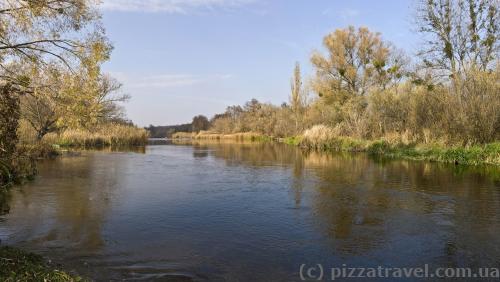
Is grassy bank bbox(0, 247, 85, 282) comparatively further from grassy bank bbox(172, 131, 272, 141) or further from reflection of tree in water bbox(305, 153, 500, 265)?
grassy bank bbox(172, 131, 272, 141)

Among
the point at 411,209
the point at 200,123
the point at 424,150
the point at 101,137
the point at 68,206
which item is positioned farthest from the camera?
the point at 200,123

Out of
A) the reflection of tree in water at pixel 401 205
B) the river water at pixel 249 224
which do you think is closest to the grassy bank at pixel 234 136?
the reflection of tree in water at pixel 401 205

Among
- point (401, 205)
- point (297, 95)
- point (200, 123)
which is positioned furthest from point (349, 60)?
point (200, 123)

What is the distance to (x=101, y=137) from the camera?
34.3 m

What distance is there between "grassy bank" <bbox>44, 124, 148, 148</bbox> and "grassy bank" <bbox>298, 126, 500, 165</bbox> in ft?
57.2

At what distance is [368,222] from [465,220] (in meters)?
1.88

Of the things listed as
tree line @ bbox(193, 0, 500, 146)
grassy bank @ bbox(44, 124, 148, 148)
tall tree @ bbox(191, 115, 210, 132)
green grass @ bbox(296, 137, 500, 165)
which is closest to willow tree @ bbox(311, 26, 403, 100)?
tree line @ bbox(193, 0, 500, 146)

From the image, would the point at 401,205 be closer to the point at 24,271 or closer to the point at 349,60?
the point at 24,271

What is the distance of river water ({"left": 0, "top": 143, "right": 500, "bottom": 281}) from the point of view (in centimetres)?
542

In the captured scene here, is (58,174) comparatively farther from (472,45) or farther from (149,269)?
(472,45)

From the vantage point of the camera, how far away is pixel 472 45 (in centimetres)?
2172

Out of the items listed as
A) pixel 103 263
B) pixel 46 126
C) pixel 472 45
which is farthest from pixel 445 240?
pixel 46 126

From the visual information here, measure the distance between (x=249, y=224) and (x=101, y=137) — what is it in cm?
3003

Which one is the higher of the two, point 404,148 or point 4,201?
point 404,148
